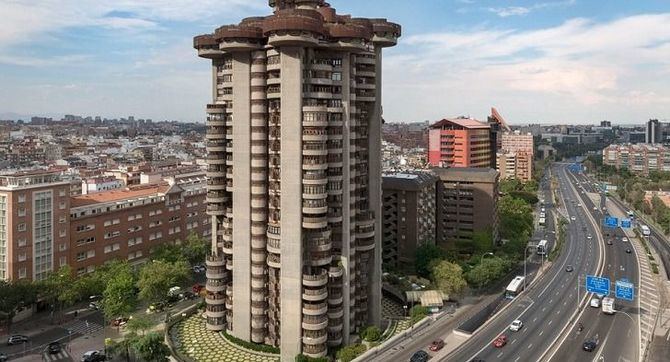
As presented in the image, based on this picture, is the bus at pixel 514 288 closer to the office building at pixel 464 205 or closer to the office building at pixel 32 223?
the office building at pixel 464 205

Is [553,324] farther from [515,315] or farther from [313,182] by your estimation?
[313,182]

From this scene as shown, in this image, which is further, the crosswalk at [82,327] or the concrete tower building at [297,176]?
the crosswalk at [82,327]

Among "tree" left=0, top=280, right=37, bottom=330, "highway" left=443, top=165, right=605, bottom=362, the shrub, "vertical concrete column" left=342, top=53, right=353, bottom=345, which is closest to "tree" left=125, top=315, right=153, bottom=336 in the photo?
the shrub


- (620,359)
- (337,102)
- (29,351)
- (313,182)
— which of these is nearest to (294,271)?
(313,182)

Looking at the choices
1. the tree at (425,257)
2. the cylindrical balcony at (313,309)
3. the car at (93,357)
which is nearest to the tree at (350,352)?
the cylindrical balcony at (313,309)

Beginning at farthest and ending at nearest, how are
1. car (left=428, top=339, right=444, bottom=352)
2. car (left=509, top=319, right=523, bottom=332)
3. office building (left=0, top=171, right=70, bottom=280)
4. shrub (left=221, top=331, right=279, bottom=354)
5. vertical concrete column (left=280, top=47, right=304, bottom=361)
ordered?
office building (left=0, top=171, right=70, bottom=280) < car (left=509, top=319, right=523, bottom=332) < car (left=428, top=339, right=444, bottom=352) < shrub (left=221, top=331, right=279, bottom=354) < vertical concrete column (left=280, top=47, right=304, bottom=361)

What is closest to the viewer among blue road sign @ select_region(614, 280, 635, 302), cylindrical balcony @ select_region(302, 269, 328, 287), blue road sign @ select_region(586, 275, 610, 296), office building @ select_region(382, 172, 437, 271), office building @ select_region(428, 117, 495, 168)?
cylindrical balcony @ select_region(302, 269, 328, 287)

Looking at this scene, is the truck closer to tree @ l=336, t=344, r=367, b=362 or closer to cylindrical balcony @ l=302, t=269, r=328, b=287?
tree @ l=336, t=344, r=367, b=362
